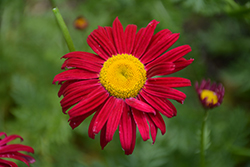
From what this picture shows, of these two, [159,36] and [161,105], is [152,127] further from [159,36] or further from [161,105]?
[159,36]

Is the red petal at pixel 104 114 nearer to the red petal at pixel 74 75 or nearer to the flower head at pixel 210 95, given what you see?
the red petal at pixel 74 75

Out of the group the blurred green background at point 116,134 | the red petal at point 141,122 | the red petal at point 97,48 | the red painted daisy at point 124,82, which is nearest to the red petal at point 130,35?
the red painted daisy at point 124,82

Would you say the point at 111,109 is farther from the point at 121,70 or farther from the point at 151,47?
the point at 151,47

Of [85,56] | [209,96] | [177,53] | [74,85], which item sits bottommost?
[209,96]

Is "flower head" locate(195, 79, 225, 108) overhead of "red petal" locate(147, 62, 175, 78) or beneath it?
beneath

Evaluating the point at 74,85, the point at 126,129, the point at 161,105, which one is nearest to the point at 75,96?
the point at 74,85

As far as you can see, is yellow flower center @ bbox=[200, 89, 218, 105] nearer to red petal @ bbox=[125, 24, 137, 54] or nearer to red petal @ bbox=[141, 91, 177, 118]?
red petal @ bbox=[141, 91, 177, 118]

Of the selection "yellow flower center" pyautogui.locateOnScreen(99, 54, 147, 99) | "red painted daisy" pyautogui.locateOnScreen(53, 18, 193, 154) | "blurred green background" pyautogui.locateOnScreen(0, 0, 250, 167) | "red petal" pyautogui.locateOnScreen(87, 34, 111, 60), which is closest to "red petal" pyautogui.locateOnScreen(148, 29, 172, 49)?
"red painted daisy" pyautogui.locateOnScreen(53, 18, 193, 154)
